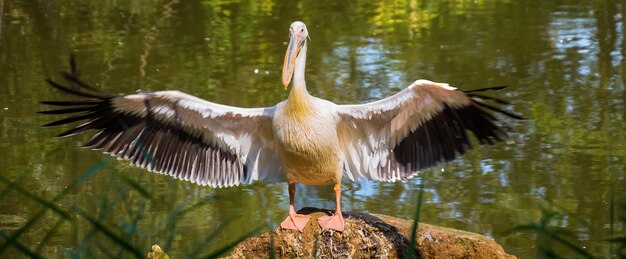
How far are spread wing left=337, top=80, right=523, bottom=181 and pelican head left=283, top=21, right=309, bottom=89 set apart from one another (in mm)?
452

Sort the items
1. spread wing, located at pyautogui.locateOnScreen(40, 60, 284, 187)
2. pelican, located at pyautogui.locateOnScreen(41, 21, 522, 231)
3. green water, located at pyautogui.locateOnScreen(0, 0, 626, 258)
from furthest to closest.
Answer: green water, located at pyautogui.locateOnScreen(0, 0, 626, 258)
spread wing, located at pyautogui.locateOnScreen(40, 60, 284, 187)
pelican, located at pyautogui.locateOnScreen(41, 21, 522, 231)

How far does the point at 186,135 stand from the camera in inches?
248

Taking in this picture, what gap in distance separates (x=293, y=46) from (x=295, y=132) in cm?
52

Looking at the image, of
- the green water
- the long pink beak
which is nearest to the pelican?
the long pink beak

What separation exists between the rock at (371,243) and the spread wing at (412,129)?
55cm

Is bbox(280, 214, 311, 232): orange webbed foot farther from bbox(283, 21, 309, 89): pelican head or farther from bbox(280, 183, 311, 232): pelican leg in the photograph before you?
bbox(283, 21, 309, 89): pelican head

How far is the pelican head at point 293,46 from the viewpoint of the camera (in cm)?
564

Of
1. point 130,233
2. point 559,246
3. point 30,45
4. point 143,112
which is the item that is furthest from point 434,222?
point 30,45

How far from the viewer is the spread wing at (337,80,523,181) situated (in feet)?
18.9

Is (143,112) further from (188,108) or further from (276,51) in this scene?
(276,51)

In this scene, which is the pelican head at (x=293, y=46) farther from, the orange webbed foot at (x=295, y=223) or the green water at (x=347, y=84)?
the green water at (x=347, y=84)

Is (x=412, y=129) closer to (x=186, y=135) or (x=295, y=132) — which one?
(x=295, y=132)

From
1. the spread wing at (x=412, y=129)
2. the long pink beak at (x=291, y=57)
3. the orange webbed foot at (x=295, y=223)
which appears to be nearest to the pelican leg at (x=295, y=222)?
the orange webbed foot at (x=295, y=223)

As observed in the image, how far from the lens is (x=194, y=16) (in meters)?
15.4
